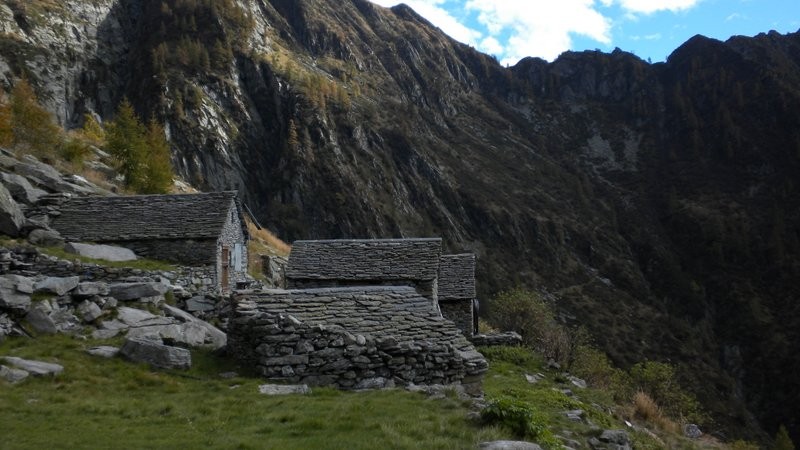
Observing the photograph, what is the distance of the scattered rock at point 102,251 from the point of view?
948 inches

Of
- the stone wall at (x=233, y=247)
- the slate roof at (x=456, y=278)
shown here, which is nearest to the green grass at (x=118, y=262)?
the stone wall at (x=233, y=247)

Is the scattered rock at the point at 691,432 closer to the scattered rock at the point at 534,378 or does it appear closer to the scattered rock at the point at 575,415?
the scattered rock at the point at 534,378

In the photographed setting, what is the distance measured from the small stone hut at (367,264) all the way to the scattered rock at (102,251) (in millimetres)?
6912

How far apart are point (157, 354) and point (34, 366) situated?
2.55 m

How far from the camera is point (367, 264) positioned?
1059 inches

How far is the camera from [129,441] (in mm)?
8906

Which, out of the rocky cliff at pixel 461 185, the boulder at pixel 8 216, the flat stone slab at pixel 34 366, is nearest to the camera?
the flat stone slab at pixel 34 366

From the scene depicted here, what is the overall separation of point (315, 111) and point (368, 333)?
128 meters

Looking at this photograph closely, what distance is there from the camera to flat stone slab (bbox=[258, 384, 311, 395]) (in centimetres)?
1243

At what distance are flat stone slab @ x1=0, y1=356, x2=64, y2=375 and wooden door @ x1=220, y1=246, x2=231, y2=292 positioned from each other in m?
14.4

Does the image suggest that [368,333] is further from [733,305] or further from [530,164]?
[530,164]

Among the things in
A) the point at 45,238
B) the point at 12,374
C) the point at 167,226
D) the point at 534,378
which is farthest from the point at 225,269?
the point at 12,374

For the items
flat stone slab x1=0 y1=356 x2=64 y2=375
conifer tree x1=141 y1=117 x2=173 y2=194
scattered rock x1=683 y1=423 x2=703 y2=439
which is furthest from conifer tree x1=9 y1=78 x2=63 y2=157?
scattered rock x1=683 y1=423 x2=703 y2=439

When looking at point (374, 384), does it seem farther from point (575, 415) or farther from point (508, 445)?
point (508, 445)
